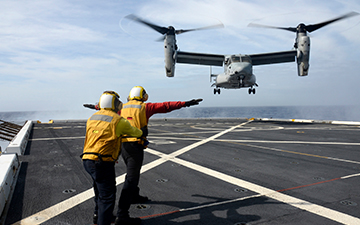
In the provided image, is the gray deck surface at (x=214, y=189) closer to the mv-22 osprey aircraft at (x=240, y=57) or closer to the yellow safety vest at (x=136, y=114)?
the yellow safety vest at (x=136, y=114)

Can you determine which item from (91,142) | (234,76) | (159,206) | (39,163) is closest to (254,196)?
(159,206)

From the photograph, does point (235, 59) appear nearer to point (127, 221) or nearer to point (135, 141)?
point (135, 141)

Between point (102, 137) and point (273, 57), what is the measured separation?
32156 millimetres

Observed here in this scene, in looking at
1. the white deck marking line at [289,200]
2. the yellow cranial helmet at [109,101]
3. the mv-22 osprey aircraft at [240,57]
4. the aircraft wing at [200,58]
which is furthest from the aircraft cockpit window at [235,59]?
the yellow cranial helmet at [109,101]

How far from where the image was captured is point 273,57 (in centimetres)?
3180

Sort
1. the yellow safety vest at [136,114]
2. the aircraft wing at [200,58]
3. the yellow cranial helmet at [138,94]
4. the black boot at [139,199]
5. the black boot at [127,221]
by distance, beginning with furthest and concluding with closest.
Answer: the aircraft wing at [200,58]
the black boot at [139,199]
the yellow cranial helmet at [138,94]
the yellow safety vest at [136,114]
the black boot at [127,221]

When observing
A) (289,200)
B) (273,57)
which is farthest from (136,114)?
(273,57)

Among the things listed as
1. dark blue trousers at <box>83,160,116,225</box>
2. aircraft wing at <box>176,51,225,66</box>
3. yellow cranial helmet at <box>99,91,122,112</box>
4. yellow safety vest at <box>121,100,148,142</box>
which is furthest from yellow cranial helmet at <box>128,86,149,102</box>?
aircraft wing at <box>176,51,225,66</box>

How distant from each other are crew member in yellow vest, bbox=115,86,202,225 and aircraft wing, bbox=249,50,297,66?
2899 cm

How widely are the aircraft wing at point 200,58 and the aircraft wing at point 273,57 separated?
4479 millimetres

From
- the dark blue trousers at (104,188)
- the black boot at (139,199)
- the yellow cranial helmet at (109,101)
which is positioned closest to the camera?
the dark blue trousers at (104,188)

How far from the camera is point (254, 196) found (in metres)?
5.18

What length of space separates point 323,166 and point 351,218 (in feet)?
13.6

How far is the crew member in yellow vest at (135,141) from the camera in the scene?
4043mm
